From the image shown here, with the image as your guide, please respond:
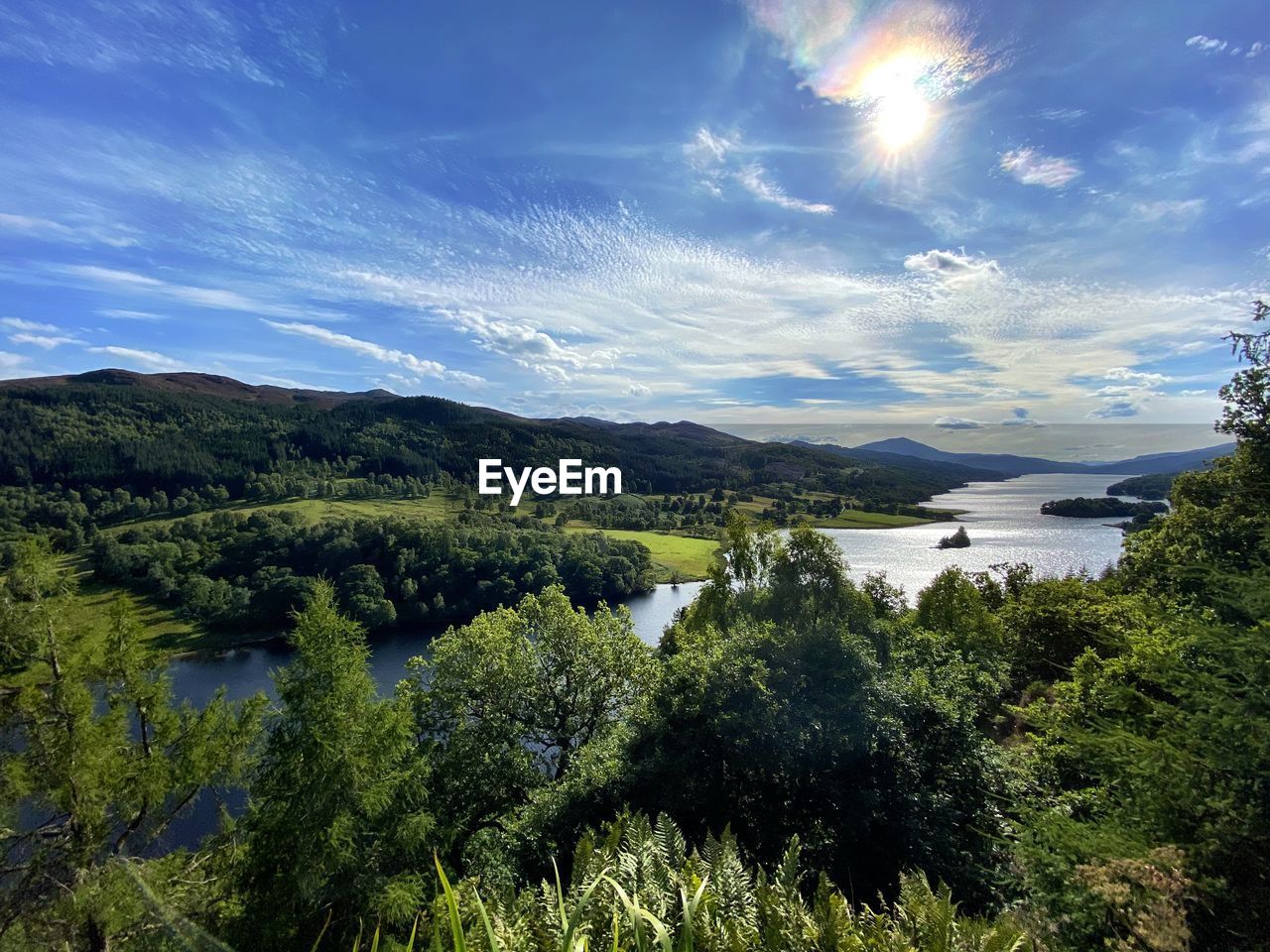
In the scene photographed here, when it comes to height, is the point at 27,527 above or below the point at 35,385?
below

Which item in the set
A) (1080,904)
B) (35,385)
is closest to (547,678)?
(1080,904)

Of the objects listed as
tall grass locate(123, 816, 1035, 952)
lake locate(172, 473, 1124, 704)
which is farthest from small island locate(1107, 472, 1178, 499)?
tall grass locate(123, 816, 1035, 952)

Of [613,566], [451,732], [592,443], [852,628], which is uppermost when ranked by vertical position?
[592,443]

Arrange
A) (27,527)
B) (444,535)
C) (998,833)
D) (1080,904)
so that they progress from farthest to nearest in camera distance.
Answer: (27,527) → (444,535) → (998,833) → (1080,904)

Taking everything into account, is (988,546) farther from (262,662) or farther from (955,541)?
(262,662)

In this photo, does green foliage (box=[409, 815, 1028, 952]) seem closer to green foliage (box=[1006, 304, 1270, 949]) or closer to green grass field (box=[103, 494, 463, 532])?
green foliage (box=[1006, 304, 1270, 949])

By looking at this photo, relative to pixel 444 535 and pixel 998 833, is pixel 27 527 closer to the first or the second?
pixel 444 535

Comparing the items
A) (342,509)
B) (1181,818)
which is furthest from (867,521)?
(342,509)
